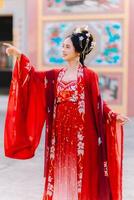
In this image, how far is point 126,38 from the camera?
35.1 ft

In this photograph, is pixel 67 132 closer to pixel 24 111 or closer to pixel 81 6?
pixel 24 111

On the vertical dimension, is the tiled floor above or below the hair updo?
below

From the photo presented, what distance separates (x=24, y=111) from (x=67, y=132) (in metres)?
0.39

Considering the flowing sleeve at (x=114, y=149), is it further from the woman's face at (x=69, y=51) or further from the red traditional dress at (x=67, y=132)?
the woman's face at (x=69, y=51)

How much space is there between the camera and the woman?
390 cm

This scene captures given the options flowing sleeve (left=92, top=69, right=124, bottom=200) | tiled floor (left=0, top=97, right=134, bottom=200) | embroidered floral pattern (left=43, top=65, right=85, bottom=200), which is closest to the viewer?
embroidered floral pattern (left=43, top=65, right=85, bottom=200)

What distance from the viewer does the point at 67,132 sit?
3.91 m

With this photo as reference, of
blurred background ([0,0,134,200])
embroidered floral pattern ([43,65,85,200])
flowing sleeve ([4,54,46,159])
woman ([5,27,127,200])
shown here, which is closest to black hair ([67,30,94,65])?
woman ([5,27,127,200])

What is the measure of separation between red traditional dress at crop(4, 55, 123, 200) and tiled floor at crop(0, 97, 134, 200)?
3.71ft

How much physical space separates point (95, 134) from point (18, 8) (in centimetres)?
794

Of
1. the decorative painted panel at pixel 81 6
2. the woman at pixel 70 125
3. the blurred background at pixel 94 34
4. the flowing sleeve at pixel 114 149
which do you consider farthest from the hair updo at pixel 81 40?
the decorative painted panel at pixel 81 6

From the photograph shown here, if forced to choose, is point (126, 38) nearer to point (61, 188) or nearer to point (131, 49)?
point (131, 49)

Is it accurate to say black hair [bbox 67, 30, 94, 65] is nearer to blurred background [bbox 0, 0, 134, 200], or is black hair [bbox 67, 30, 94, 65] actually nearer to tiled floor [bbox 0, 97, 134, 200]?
tiled floor [bbox 0, 97, 134, 200]

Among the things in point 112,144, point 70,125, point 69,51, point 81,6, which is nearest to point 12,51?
point 69,51
